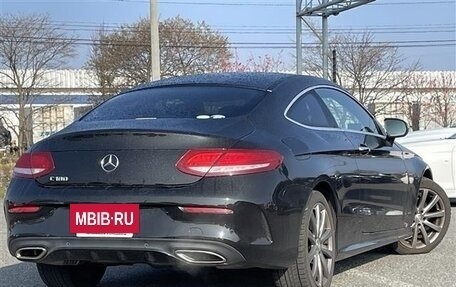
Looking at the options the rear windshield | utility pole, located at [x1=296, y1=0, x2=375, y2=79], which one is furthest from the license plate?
utility pole, located at [x1=296, y1=0, x2=375, y2=79]

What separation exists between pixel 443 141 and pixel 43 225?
21.8 ft

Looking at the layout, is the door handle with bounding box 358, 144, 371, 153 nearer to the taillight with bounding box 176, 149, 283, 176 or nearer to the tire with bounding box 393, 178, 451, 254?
the tire with bounding box 393, 178, 451, 254

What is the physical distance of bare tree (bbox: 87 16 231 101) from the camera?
117ft

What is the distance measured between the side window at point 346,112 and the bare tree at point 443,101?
37.1m

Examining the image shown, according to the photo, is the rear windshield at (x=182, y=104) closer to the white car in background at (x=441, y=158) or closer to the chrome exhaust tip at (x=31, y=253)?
the chrome exhaust tip at (x=31, y=253)

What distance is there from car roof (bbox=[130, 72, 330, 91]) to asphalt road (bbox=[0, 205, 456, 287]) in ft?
4.38

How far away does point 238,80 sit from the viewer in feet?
15.9

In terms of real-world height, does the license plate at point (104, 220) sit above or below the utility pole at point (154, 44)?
below

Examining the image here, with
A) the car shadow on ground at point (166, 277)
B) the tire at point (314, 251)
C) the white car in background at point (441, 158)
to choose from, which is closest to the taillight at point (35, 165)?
the car shadow on ground at point (166, 277)

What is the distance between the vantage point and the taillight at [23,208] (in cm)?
402

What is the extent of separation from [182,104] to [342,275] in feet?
6.04

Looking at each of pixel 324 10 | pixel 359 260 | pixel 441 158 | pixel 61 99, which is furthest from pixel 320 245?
pixel 61 99

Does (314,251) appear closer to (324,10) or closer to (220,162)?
(220,162)

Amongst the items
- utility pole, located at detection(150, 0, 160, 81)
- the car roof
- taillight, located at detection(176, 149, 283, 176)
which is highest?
utility pole, located at detection(150, 0, 160, 81)
